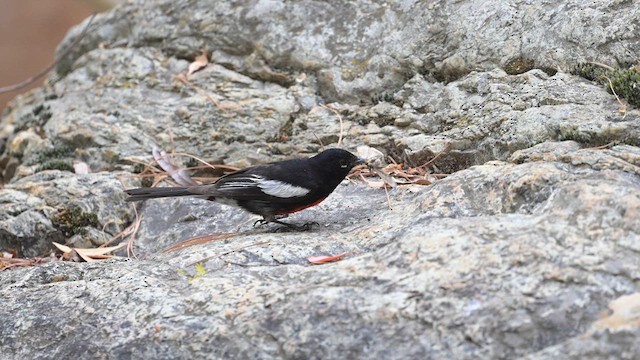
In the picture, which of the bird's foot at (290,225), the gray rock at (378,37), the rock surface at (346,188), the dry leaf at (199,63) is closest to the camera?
the rock surface at (346,188)

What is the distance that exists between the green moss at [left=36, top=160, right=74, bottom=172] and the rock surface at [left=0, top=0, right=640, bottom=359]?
0.05ft

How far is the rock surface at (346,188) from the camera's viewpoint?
3225mm

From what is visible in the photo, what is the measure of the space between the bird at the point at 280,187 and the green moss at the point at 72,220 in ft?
1.98

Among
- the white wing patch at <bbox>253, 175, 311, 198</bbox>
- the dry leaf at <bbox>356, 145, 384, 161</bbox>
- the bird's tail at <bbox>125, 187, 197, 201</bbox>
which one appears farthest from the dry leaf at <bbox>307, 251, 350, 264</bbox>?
the dry leaf at <bbox>356, 145, 384, 161</bbox>

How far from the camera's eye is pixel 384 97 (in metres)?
6.02

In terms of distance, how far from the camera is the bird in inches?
192

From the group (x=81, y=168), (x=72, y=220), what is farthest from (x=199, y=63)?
(x=72, y=220)

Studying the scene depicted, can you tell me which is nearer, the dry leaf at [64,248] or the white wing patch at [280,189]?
the white wing patch at [280,189]

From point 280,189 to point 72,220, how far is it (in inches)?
65.6

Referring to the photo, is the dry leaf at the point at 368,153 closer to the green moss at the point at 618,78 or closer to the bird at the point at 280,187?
the bird at the point at 280,187

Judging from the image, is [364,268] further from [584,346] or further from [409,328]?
[584,346]

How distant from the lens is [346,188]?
5488mm

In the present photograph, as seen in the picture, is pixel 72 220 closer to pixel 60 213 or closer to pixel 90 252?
pixel 60 213

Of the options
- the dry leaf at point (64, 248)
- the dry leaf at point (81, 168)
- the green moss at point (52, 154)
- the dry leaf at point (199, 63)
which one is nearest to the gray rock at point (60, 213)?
the dry leaf at point (64, 248)
